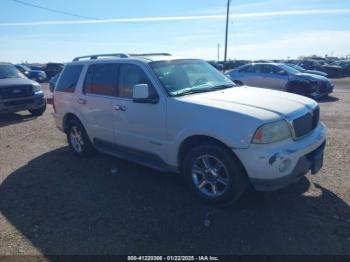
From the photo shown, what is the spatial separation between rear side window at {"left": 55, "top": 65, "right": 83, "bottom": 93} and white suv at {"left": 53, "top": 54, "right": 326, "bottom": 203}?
0.38ft

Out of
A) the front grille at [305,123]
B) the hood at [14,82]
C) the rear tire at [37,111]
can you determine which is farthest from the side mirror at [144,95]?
the rear tire at [37,111]

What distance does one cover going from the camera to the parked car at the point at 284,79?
13.6 m

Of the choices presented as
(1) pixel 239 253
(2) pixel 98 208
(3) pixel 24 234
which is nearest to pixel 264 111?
(1) pixel 239 253

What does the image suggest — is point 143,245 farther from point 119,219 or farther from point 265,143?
point 265,143

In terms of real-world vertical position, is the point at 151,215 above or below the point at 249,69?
below

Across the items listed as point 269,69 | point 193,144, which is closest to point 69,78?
point 193,144

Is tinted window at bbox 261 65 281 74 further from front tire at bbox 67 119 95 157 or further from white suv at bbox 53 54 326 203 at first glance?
front tire at bbox 67 119 95 157

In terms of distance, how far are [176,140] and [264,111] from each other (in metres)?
1.22

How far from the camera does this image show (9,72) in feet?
37.8

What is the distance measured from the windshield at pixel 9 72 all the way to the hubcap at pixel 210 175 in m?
9.56

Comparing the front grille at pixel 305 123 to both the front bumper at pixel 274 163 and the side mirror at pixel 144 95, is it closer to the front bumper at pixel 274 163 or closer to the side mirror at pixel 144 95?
the front bumper at pixel 274 163

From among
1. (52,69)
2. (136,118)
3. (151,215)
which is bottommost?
(52,69)

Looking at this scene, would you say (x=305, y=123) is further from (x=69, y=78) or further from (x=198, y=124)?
(x=69, y=78)

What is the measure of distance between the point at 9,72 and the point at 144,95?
9.17m
